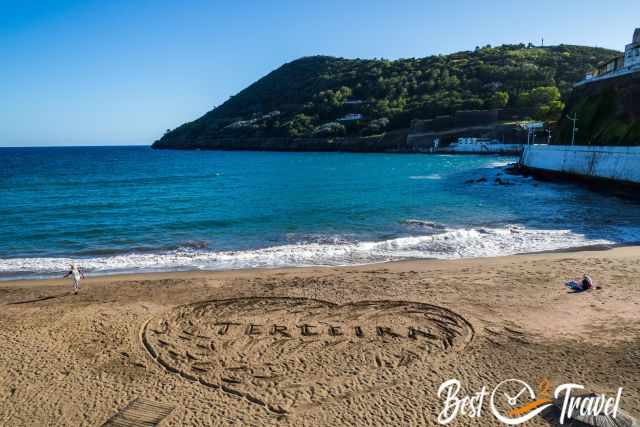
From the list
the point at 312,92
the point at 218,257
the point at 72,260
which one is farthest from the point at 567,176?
the point at 312,92

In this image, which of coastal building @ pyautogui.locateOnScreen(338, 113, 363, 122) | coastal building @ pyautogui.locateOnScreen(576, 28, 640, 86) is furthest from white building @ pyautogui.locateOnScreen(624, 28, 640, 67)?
coastal building @ pyautogui.locateOnScreen(338, 113, 363, 122)

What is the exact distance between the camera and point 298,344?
8.05m

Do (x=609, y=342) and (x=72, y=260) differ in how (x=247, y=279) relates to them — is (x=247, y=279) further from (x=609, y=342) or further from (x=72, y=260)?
(x=609, y=342)

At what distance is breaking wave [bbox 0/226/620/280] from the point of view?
48.6 feet

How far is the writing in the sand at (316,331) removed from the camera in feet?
27.6

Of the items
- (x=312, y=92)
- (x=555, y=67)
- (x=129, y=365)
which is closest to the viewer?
(x=129, y=365)

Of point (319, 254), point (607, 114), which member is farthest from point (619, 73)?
point (319, 254)

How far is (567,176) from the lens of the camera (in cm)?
3988

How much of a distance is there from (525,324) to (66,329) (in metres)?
9.99

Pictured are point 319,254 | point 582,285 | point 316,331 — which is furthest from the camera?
point 319,254

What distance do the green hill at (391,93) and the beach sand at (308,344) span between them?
3579 inches

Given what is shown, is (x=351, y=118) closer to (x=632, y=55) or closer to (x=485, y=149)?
(x=485, y=149)

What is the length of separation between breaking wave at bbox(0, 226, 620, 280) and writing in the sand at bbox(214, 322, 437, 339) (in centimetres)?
573

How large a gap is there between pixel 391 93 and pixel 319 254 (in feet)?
427
